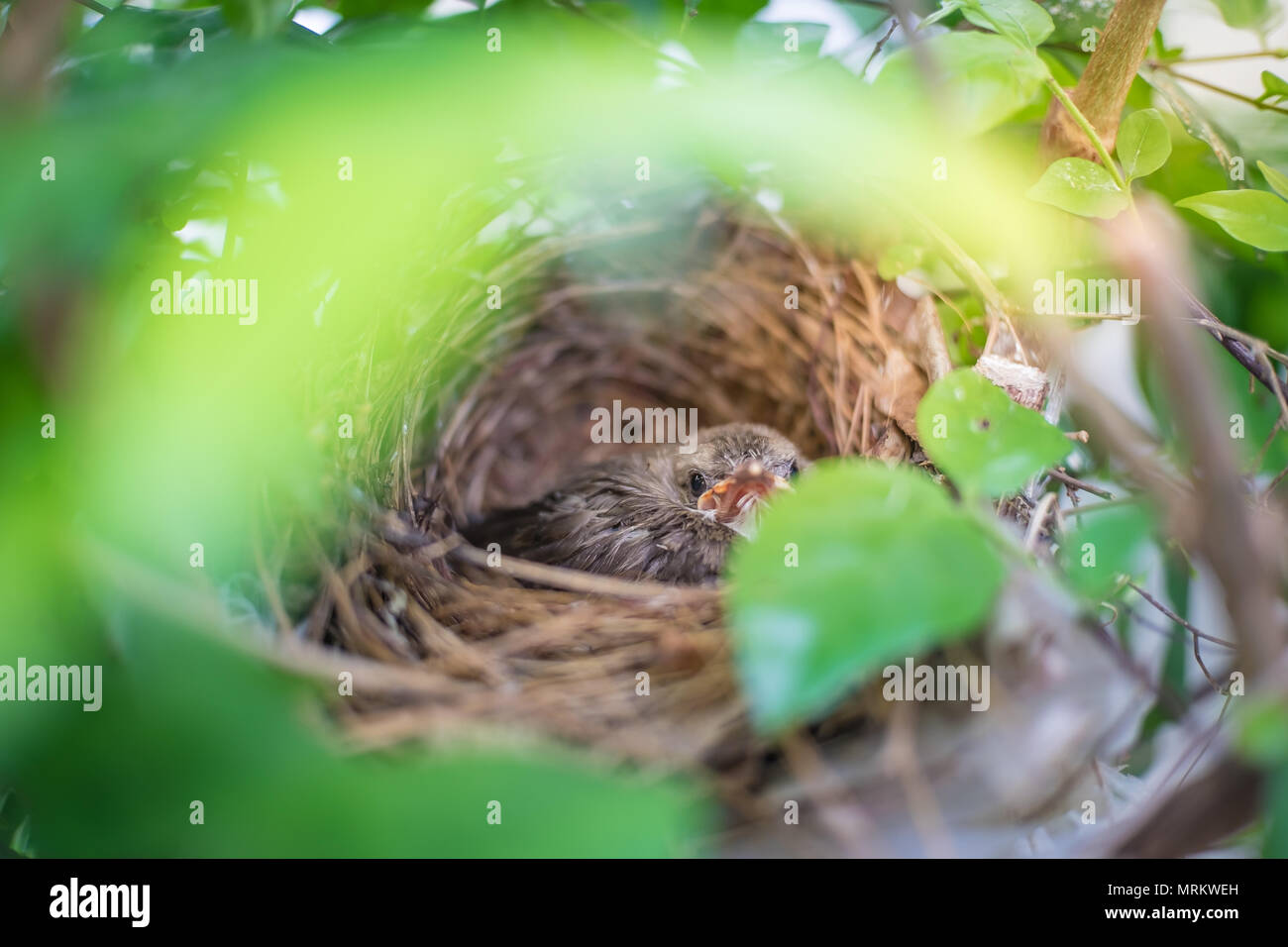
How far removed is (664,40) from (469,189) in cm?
39

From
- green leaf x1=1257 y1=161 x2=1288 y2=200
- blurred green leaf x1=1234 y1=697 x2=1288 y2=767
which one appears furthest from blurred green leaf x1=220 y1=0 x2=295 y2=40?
green leaf x1=1257 y1=161 x2=1288 y2=200

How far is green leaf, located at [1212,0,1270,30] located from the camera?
3.88 ft

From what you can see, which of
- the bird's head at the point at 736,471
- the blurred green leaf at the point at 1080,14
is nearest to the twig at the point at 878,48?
the blurred green leaf at the point at 1080,14

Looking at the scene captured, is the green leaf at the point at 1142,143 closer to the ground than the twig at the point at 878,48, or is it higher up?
closer to the ground

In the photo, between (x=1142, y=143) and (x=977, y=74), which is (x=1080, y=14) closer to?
(x=1142, y=143)

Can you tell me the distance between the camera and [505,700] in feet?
2.95

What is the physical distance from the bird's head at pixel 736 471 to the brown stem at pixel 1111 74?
77cm

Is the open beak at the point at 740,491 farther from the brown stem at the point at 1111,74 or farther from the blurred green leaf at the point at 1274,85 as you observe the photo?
the blurred green leaf at the point at 1274,85

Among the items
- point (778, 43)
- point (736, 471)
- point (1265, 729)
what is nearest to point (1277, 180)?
point (778, 43)

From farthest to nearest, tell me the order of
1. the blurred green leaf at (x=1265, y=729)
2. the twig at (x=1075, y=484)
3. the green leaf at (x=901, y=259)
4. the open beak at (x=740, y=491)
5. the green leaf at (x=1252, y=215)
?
the open beak at (x=740, y=491)
the green leaf at (x=901, y=259)
the twig at (x=1075, y=484)
the green leaf at (x=1252, y=215)
the blurred green leaf at (x=1265, y=729)

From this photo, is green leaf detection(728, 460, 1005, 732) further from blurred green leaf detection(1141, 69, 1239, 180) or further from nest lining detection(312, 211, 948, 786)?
blurred green leaf detection(1141, 69, 1239, 180)

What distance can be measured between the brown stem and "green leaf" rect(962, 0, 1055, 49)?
0.76 ft

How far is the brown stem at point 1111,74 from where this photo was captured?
1.05 metres

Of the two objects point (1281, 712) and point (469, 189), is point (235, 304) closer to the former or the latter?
point (469, 189)
